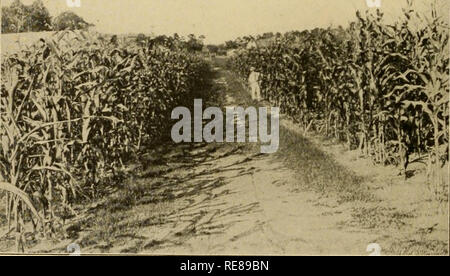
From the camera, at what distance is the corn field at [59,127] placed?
5078 mm

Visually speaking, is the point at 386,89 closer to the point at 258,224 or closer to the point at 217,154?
the point at 217,154

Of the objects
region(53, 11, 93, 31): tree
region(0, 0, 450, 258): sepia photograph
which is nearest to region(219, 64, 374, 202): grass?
region(0, 0, 450, 258): sepia photograph

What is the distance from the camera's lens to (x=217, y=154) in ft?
28.5

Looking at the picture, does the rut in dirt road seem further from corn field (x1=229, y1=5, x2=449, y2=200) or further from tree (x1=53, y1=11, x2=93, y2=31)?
tree (x1=53, y1=11, x2=93, y2=31)

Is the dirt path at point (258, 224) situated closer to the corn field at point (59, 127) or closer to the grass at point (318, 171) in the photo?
the grass at point (318, 171)

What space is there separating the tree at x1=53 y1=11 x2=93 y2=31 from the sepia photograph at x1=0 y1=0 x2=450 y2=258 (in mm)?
43

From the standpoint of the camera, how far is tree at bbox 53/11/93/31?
252 inches

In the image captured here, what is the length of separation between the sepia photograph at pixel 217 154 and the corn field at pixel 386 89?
0.04 metres

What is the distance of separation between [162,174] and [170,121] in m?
3.47

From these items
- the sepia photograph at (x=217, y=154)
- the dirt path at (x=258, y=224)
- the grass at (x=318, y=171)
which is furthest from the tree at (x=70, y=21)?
the grass at (x=318, y=171)

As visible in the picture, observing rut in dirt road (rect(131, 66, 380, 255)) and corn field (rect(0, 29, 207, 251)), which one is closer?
corn field (rect(0, 29, 207, 251))

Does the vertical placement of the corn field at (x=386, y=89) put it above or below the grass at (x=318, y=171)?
above

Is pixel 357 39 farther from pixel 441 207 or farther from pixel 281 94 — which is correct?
pixel 281 94
